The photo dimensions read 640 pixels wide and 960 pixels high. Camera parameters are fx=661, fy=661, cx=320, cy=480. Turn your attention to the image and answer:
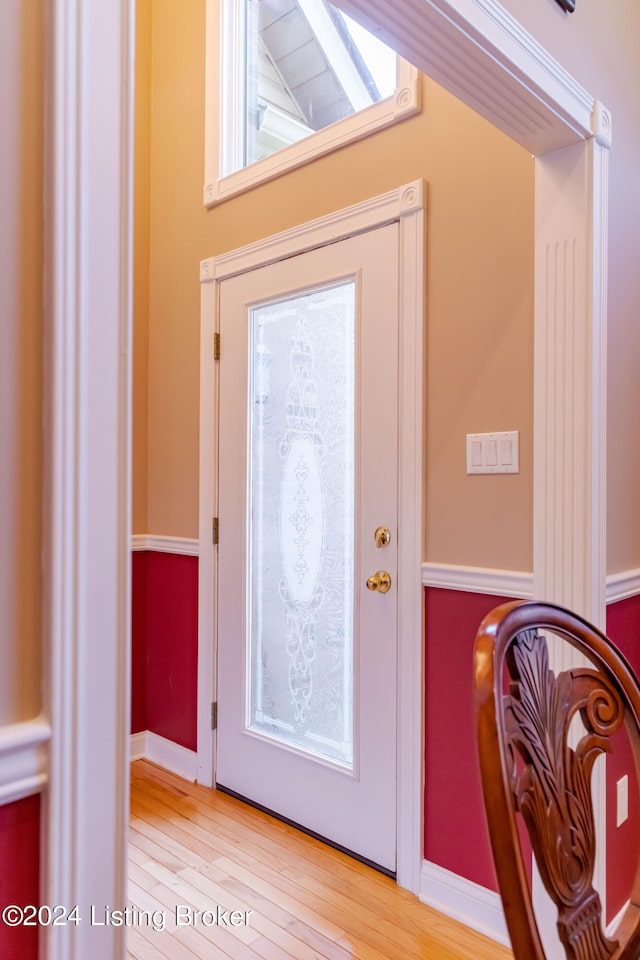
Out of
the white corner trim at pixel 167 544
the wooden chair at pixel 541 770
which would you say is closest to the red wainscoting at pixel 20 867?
the wooden chair at pixel 541 770

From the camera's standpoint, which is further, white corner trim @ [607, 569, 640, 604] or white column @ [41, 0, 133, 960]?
white corner trim @ [607, 569, 640, 604]

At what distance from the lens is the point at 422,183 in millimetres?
1964

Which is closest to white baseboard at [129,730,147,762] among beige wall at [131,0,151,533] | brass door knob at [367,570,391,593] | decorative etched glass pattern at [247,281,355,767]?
decorative etched glass pattern at [247,281,355,767]

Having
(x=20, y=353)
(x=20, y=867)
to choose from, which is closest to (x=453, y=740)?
(x=20, y=867)

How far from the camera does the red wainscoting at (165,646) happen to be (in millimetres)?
2758

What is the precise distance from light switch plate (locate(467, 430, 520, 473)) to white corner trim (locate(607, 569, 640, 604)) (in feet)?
1.27

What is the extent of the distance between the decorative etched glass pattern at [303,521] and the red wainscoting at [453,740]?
326 millimetres

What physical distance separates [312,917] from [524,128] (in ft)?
6.92

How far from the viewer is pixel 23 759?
0.69 meters

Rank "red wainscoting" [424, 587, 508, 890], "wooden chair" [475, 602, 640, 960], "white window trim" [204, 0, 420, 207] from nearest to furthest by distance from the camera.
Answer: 1. "wooden chair" [475, 602, 640, 960]
2. "red wainscoting" [424, 587, 508, 890]
3. "white window trim" [204, 0, 420, 207]

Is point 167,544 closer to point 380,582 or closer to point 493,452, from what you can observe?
point 380,582

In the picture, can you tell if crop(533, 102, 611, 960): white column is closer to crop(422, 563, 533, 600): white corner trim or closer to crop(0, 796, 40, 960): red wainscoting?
crop(422, 563, 533, 600): white corner trim

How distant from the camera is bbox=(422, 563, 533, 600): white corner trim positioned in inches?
69.3

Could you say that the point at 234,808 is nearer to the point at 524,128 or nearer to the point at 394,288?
the point at 394,288
